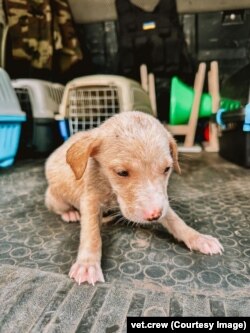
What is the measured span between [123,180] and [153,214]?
21 centimetres

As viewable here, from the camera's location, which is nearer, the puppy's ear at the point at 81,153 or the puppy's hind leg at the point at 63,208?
the puppy's ear at the point at 81,153

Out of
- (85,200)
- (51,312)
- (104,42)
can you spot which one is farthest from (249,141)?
(104,42)

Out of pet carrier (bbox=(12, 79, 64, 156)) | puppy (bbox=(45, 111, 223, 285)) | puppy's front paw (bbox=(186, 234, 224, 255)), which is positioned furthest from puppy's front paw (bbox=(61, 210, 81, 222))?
pet carrier (bbox=(12, 79, 64, 156))

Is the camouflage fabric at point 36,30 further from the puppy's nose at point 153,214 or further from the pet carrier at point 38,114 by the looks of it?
the puppy's nose at point 153,214

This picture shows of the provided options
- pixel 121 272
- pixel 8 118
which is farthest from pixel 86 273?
pixel 8 118

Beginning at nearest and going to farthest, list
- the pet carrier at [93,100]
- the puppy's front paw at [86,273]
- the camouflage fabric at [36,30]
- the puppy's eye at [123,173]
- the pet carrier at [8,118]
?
the puppy's front paw at [86,273]
the puppy's eye at [123,173]
the pet carrier at [8,118]
the pet carrier at [93,100]
the camouflage fabric at [36,30]

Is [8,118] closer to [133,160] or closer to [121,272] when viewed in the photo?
[133,160]

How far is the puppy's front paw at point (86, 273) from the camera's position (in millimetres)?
1077

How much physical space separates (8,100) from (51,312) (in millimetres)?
2131

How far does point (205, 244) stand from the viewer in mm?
1299

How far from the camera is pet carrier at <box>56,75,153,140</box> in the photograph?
306 centimetres

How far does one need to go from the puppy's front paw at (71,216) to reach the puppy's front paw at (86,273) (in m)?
0.57

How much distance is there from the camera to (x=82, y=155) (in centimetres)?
125

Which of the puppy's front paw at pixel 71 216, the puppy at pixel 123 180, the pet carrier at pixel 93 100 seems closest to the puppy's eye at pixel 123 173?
the puppy at pixel 123 180
